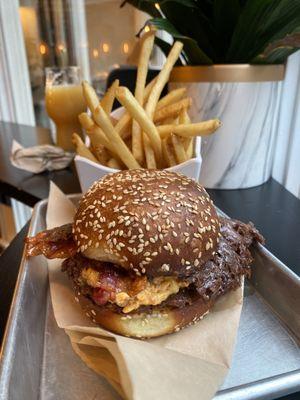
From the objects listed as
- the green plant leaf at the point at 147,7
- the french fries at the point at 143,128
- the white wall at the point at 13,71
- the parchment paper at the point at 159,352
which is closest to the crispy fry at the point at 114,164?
the french fries at the point at 143,128

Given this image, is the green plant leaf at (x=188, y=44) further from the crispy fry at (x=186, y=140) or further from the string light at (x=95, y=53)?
the string light at (x=95, y=53)

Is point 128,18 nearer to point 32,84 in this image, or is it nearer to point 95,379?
point 32,84

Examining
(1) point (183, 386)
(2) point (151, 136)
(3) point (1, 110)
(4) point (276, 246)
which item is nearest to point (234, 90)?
(2) point (151, 136)

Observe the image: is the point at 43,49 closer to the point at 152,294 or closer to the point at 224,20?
the point at 224,20

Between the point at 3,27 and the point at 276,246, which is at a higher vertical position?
the point at 3,27

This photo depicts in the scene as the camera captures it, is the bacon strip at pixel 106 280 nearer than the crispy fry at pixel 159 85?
Yes
